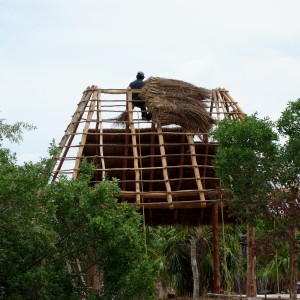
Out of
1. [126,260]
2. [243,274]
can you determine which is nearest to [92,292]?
[126,260]

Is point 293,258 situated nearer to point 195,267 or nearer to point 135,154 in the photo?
point 135,154

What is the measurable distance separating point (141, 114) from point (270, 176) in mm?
4441

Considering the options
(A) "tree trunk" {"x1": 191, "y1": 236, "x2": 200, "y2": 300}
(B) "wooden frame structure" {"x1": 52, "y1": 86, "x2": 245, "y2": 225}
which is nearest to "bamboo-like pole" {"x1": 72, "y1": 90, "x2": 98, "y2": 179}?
(B) "wooden frame structure" {"x1": 52, "y1": 86, "x2": 245, "y2": 225}

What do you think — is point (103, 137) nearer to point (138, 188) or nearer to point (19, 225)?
point (138, 188)

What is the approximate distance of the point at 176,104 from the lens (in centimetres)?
1658

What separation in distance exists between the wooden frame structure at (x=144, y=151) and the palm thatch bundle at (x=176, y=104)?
0.66ft

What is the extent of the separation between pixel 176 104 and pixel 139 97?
798 mm

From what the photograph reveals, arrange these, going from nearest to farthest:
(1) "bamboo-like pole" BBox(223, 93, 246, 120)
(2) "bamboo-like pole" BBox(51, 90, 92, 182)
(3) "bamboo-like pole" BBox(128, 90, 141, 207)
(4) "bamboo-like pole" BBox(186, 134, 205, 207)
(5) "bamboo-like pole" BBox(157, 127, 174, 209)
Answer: (3) "bamboo-like pole" BBox(128, 90, 141, 207)
(4) "bamboo-like pole" BBox(186, 134, 205, 207)
(5) "bamboo-like pole" BBox(157, 127, 174, 209)
(2) "bamboo-like pole" BBox(51, 90, 92, 182)
(1) "bamboo-like pole" BBox(223, 93, 246, 120)

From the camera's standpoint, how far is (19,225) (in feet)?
36.5

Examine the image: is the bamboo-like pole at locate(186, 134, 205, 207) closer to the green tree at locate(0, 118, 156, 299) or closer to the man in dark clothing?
the man in dark clothing

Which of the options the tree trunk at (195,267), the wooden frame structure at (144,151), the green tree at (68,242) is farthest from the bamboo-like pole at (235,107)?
the green tree at (68,242)

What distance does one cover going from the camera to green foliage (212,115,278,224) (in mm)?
12969

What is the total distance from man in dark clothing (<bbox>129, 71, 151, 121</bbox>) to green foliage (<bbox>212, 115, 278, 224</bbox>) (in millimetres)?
3660

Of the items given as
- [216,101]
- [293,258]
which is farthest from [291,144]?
[216,101]
